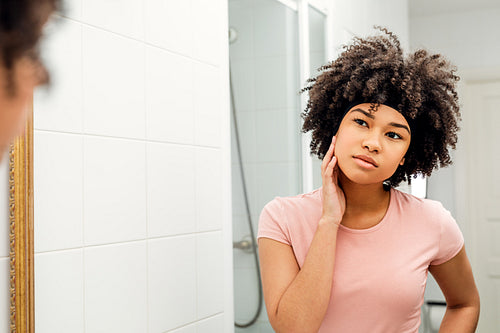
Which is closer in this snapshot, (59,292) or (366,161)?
(59,292)

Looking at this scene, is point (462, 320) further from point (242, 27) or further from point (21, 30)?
point (21, 30)

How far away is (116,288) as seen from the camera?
1104 millimetres

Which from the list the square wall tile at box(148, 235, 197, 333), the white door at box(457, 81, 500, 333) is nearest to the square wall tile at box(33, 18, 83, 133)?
the square wall tile at box(148, 235, 197, 333)

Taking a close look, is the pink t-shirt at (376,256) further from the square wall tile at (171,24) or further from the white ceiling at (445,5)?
the white ceiling at (445,5)

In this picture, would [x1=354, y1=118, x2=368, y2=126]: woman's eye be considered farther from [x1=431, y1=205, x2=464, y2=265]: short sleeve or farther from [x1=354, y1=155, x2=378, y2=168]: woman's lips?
[x1=431, y1=205, x2=464, y2=265]: short sleeve

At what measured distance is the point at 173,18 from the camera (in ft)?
4.22

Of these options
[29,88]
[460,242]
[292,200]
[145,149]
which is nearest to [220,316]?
[292,200]

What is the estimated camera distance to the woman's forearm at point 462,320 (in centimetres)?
126

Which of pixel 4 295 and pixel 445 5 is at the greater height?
pixel 445 5

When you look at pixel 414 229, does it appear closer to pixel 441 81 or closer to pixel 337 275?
pixel 337 275

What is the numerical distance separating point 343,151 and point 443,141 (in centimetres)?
28

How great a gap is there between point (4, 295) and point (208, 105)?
0.71 meters

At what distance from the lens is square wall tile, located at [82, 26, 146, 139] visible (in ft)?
3.45

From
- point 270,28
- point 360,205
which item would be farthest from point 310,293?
point 270,28
